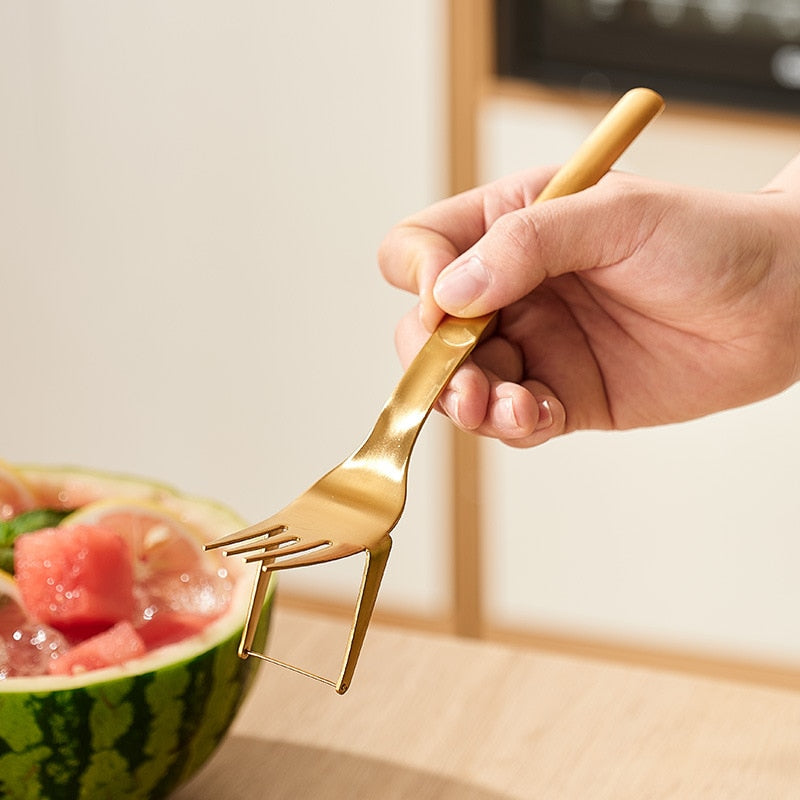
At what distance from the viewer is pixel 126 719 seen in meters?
0.70

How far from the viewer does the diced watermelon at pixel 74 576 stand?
720 mm

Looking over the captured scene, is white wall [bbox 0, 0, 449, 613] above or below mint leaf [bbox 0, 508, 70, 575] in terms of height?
below

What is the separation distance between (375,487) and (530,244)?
7.7 inches

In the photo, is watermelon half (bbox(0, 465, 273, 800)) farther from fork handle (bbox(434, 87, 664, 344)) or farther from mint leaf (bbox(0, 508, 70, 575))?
fork handle (bbox(434, 87, 664, 344))

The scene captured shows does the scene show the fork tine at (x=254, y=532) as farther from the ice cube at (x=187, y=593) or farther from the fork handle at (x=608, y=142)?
the fork handle at (x=608, y=142)

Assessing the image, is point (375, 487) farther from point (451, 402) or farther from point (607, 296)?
point (607, 296)

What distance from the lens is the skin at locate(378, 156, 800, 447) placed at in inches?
31.0

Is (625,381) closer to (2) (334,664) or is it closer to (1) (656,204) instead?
(1) (656,204)

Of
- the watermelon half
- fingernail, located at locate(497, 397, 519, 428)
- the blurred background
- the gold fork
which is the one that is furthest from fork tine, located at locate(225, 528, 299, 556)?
the blurred background

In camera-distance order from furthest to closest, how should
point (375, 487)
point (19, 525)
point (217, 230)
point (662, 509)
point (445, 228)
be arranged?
point (217, 230)
point (662, 509)
point (445, 228)
point (19, 525)
point (375, 487)

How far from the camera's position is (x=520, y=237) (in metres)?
0.78

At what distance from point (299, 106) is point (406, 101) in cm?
19

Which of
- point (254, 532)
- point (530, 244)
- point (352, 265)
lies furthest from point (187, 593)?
point (352, 265)

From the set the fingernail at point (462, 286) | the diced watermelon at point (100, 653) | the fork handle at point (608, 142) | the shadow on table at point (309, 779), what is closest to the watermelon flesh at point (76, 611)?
the diced watermelon at point (100, 653)
